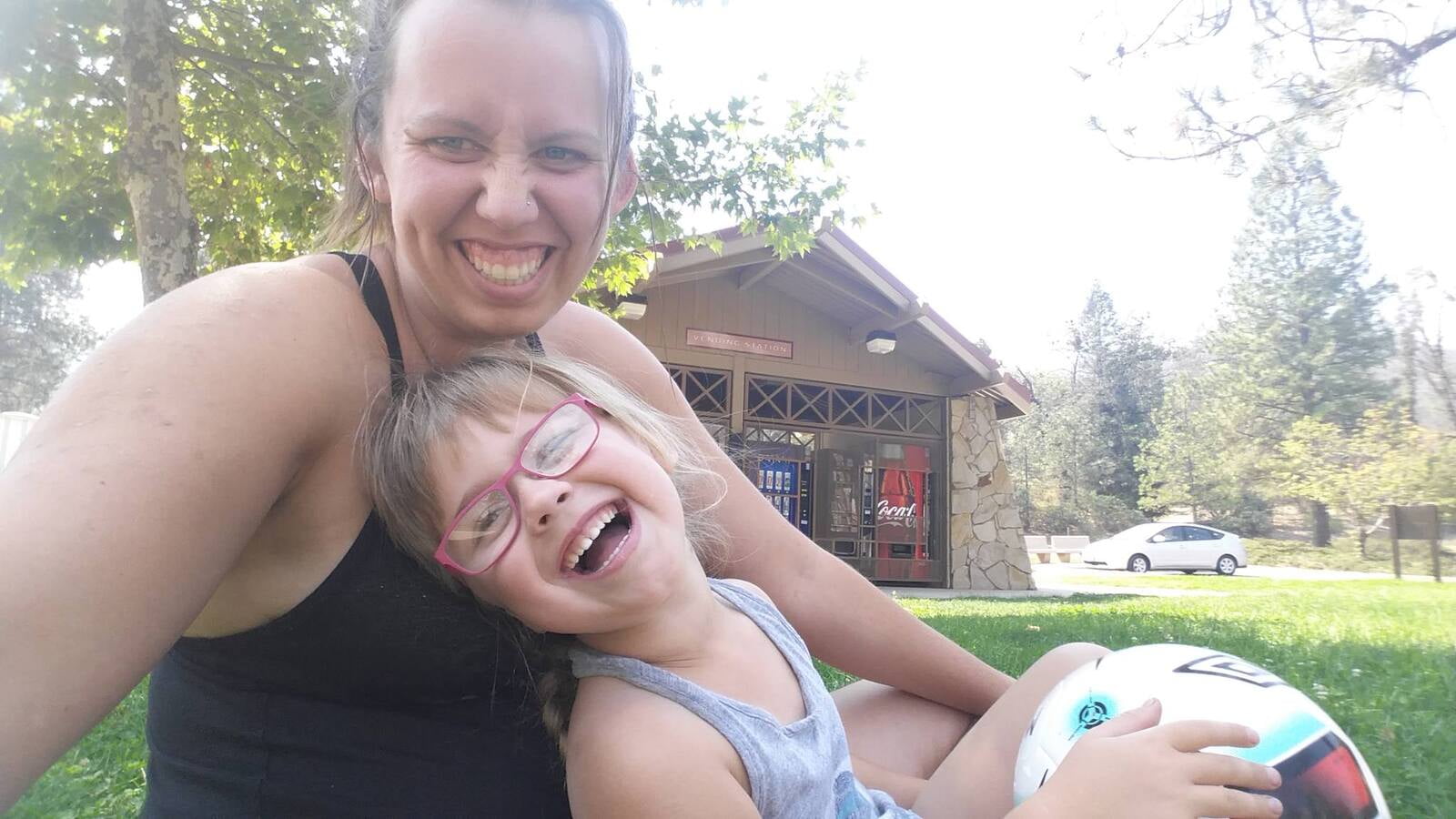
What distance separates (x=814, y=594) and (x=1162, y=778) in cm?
85

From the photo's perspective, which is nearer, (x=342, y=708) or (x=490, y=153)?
(x=342, y=708)

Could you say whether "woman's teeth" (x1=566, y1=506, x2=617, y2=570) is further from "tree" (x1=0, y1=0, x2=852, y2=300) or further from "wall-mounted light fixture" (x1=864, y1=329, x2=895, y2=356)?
"wall-mounted light fixture" (x1=864, y1=329, x2=895, y2=356)

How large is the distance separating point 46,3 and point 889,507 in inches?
431

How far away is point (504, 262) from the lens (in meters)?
1.47

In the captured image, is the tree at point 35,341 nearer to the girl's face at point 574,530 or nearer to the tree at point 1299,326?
the girl's face at point 574,530

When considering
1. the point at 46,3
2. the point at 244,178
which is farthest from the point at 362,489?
the point at 244,178

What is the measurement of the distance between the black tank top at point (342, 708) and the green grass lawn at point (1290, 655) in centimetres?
129

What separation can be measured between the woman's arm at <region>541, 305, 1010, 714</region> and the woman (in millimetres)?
322

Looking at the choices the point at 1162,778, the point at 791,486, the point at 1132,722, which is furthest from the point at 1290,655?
the point at 791,486

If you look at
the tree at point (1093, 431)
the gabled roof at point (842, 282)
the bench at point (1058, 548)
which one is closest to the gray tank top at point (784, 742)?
the gabled roof at point (842, 282)

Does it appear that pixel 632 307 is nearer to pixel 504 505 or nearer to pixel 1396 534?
pixel 504 505

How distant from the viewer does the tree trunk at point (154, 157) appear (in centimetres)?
449

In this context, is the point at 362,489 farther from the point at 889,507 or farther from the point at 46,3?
the point at 889,507

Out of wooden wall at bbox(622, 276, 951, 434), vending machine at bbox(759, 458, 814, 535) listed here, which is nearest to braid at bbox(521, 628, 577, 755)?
wooden wall at bbox(622, 276, 951, 434)
